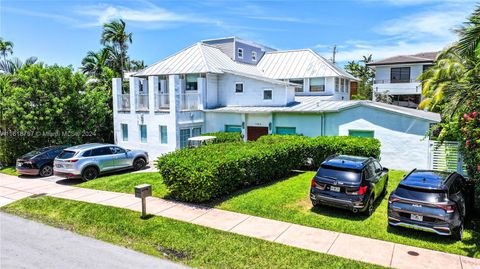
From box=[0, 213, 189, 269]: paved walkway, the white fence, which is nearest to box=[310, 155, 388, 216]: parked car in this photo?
box=[0, 213, 189, 269]: paved walkway

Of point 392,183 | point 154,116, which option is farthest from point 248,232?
point 154,116

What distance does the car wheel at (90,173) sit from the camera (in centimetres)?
1535

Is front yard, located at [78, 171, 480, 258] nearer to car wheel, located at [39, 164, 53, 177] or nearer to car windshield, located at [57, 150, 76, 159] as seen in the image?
car windshield, located at [57, 150, 76, 159]

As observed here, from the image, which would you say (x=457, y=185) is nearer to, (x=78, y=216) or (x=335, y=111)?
(x=335, y=111)

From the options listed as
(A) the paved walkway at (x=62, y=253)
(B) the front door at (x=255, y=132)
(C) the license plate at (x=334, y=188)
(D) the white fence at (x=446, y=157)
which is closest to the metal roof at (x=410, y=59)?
(D) the white fence at (x=446, y=157)

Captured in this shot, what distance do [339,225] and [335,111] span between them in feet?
32.7

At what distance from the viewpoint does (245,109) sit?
68.3 ft

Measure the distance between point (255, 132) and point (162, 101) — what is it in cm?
680

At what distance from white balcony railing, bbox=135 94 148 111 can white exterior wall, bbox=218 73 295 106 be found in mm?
5401

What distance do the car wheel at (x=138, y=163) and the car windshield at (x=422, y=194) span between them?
14.2 meters

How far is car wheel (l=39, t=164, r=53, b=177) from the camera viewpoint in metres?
16.8

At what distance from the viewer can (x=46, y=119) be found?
19.0 m

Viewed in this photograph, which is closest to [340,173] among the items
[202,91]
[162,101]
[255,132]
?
[255,132]

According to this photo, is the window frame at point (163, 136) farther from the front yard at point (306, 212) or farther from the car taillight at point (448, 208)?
the car taillight at point (448, 208)
